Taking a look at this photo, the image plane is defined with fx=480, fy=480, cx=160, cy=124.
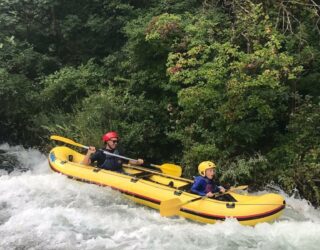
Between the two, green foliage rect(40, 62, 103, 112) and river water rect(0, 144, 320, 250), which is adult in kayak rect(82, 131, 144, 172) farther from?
green foliage rect(40, 62, 103, 112)

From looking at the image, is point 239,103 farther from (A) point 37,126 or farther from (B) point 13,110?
(B) point 13,110

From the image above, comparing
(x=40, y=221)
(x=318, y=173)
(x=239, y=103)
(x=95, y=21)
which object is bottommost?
(x=40, y=221)

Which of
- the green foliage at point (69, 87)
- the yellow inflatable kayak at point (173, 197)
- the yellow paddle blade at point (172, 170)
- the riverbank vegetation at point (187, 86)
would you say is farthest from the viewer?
the green foliage at point (69, 87)

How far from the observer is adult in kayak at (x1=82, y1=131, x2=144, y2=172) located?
8.09 metres

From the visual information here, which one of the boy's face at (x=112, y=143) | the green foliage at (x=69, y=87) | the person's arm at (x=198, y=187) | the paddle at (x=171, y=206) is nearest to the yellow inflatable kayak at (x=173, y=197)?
the paddle at (x=171, y=206)

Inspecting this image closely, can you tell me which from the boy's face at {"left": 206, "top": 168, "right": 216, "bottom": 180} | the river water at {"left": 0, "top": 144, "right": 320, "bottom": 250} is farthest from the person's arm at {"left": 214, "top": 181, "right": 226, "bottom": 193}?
the river water at {"left": 0, "top": 144, "right": 320, "bottom": 250}

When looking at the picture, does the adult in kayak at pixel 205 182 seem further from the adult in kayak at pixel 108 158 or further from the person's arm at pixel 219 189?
the adult in kayak at pixel 108 158

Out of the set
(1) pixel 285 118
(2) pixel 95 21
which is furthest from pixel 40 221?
(2) pixel 95 21

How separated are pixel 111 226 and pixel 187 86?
134 inches

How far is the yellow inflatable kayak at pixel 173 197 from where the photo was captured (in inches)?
249

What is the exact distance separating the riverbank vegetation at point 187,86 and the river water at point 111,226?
103 centimetres

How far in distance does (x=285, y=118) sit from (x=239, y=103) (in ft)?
3.42

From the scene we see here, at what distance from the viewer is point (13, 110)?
10.5m

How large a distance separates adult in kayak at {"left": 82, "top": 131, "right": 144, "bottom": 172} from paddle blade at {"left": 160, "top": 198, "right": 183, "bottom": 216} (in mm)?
1858
